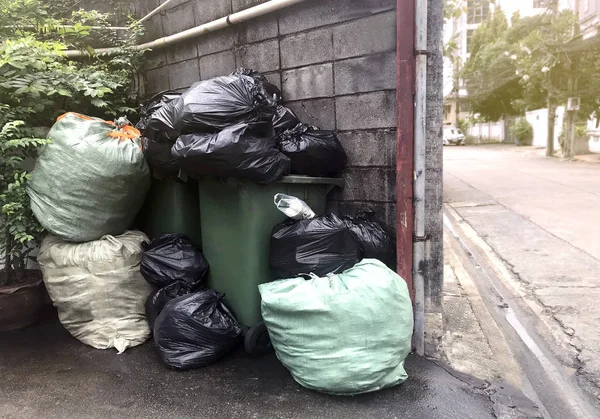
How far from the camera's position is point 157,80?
439 cm

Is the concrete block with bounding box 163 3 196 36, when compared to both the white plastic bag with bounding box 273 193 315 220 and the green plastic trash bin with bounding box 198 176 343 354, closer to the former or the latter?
the green plastic trash bin with bounding box 198 176 343 354

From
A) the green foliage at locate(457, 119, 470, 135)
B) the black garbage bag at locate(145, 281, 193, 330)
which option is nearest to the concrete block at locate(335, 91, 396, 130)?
the black garbage bag at locate(145, 281, 193, 330)

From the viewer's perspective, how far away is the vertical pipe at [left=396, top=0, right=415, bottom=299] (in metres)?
2.52

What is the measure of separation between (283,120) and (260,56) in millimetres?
657

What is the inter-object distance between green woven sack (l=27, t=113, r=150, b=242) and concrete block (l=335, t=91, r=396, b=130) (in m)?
1.31

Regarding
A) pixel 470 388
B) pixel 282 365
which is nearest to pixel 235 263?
pixel 282 365

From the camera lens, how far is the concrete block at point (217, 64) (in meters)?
3.61

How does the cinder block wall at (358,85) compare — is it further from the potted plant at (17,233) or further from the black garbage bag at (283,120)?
the potted plant at (17,233)

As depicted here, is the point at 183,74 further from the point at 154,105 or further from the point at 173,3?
the point at 154,105

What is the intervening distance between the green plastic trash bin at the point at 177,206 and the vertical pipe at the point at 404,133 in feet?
4.51

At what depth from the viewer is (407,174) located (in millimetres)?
2631

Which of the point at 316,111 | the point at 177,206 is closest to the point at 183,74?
the point at 177,206

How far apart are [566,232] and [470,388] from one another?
4329 millimetres

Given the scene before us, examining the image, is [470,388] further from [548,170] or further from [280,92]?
[548,170]
